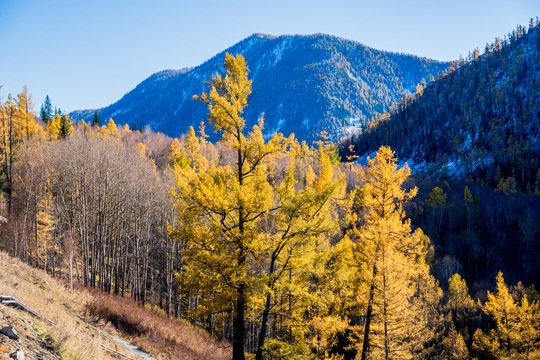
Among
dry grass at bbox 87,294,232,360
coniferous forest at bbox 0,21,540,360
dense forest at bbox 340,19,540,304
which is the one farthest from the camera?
dense forest at bbox 340,19,540,304

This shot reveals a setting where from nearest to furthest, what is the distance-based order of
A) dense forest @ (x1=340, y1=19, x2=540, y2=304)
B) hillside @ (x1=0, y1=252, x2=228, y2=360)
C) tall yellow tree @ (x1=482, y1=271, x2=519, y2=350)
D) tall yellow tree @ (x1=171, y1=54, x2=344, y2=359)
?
hillside @ (x1=0, y1=252, x2=228, y2=360) → tall yellow tree @ (x1=171, y1=54, x2=344, y2=359) → tall yellow tree @ (x1=482, y1=271, x2=519, y2=350) → dense forest @ (x1=340, y1=19, x2=540, y2=304)

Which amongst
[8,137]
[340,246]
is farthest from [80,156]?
[340,246]

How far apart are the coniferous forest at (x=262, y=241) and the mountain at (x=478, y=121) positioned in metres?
56.7

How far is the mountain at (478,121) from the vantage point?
121250 mm

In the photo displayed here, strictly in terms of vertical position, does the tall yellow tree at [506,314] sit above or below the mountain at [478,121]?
below

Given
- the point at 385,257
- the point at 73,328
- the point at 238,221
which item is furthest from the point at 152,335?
the point at 385,257

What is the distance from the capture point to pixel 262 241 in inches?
406

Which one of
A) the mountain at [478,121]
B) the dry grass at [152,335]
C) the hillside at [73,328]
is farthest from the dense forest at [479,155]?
the hillside at [73,328]

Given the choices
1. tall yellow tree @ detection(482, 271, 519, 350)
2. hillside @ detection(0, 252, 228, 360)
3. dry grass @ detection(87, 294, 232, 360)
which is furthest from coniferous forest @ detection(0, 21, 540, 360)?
hillside @ detection(0, 252, 228, 360)

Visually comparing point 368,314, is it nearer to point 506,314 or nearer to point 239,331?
point 239,331

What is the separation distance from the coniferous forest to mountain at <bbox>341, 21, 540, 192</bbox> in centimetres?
5666

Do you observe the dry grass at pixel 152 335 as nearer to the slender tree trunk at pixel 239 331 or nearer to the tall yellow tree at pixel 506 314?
the slender tree trunk at pixel 239 331

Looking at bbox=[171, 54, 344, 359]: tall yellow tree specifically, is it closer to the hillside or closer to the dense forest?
the hillside

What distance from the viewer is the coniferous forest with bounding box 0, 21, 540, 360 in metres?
10.6
